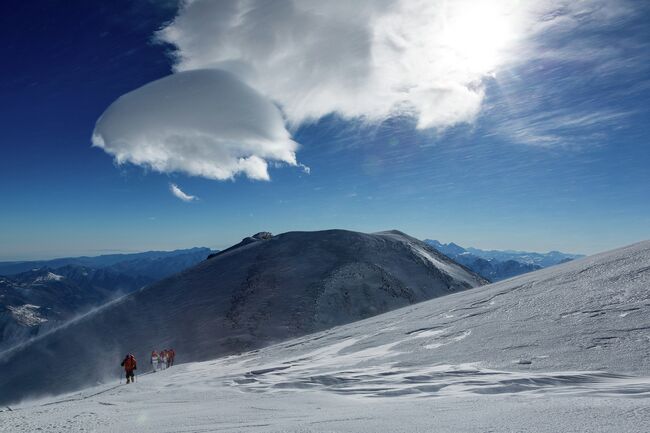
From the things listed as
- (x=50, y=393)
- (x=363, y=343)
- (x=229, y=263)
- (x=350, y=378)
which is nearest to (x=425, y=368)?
(x=350, y=378)

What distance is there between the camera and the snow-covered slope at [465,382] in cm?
676

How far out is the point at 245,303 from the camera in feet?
143

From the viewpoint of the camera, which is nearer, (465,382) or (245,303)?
(465,382)

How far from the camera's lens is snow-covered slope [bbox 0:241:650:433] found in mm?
6758

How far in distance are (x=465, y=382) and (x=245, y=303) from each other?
118 ft

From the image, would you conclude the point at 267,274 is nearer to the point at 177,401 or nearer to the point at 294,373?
the point at 294,373

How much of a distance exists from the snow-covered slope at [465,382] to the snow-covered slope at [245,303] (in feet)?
63.9

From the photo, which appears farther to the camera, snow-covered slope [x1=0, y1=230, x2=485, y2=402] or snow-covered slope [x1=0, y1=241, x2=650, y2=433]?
snow-covered slope [x1=0, y1=230, x2=485, y2=402]

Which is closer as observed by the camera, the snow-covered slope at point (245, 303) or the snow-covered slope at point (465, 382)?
the snow-covered slope at point (465, 382)

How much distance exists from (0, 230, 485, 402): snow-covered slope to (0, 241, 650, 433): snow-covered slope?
19.5 metres

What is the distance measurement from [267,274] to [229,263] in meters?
10.4

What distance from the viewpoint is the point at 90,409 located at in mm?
10984

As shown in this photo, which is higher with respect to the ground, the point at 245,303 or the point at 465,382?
the point at 245,303

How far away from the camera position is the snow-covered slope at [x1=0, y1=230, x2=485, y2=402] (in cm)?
3741
